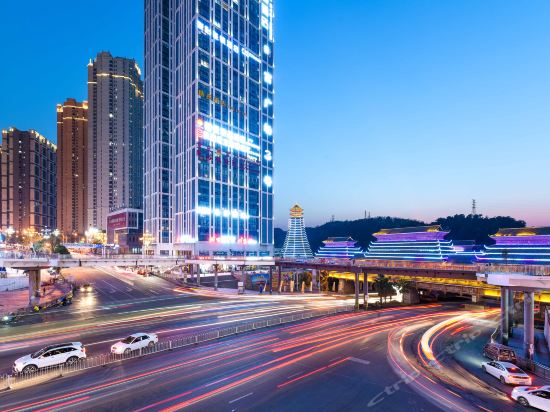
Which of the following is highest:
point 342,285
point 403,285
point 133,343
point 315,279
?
point 133,343

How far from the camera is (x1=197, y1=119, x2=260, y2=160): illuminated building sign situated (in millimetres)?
113000

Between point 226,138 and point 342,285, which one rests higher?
point 226,138

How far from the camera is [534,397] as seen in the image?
20.2 meters

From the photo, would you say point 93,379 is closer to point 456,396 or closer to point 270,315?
point 456,396

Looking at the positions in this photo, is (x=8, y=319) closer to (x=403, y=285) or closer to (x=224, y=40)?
(x=403, y=285)

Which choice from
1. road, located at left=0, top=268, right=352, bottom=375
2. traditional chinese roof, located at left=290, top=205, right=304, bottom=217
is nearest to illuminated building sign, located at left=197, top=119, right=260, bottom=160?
traditional chinese roof, located at left=290, top=205, right=304, bottom=217

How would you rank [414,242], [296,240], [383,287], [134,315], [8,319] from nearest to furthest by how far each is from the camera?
[8,319], [134,315], [383,287], [414,242], [296,240]

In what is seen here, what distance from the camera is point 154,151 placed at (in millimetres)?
131875

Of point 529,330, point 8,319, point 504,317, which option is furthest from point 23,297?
point 529,330

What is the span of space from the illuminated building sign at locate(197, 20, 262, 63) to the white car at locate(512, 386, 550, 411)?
123352mm

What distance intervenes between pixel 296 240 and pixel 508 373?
106 meters

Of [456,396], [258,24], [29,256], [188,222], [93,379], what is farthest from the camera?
[258,24]

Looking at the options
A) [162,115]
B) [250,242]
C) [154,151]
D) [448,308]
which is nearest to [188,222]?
[250,242]

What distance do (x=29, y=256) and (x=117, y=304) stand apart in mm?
15968
